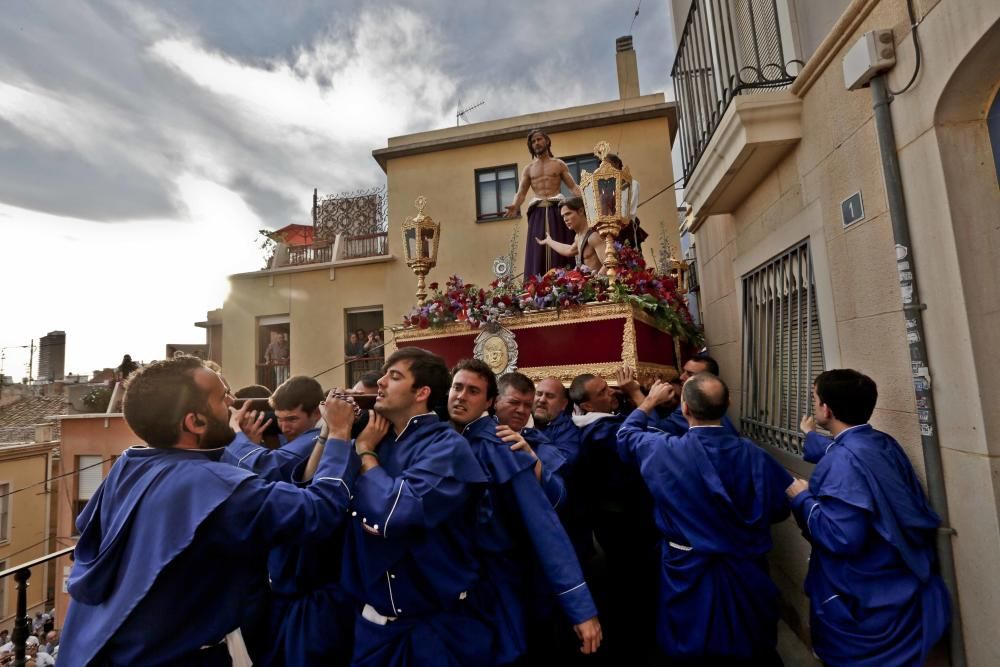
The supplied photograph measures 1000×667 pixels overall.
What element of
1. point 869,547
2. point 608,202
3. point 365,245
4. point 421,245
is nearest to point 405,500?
point 869,547

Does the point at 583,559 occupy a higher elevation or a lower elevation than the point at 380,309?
lower

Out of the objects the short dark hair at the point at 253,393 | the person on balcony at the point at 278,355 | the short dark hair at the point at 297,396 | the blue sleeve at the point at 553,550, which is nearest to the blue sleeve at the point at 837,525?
the blue sleeve at the point at 553,550

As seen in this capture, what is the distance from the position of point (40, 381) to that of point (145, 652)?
113ft

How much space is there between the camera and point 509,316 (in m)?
4.45

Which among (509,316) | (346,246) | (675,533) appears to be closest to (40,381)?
(346,246)

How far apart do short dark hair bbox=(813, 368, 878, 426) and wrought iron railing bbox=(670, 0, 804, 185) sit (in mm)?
2092

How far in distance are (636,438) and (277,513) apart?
74.2 inches

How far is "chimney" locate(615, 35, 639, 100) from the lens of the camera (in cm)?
1320

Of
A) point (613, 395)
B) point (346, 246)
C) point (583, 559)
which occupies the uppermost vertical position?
point (346, 246)

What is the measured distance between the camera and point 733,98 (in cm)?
332

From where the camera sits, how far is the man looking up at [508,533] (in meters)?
2.13

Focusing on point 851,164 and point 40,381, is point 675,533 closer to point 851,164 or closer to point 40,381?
point 851,164

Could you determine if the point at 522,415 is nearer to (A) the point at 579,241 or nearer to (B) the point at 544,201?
(A) the point at 579,241

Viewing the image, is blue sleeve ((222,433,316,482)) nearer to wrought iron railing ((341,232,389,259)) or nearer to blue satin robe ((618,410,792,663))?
blue satin robe ((618,410,792,663))
